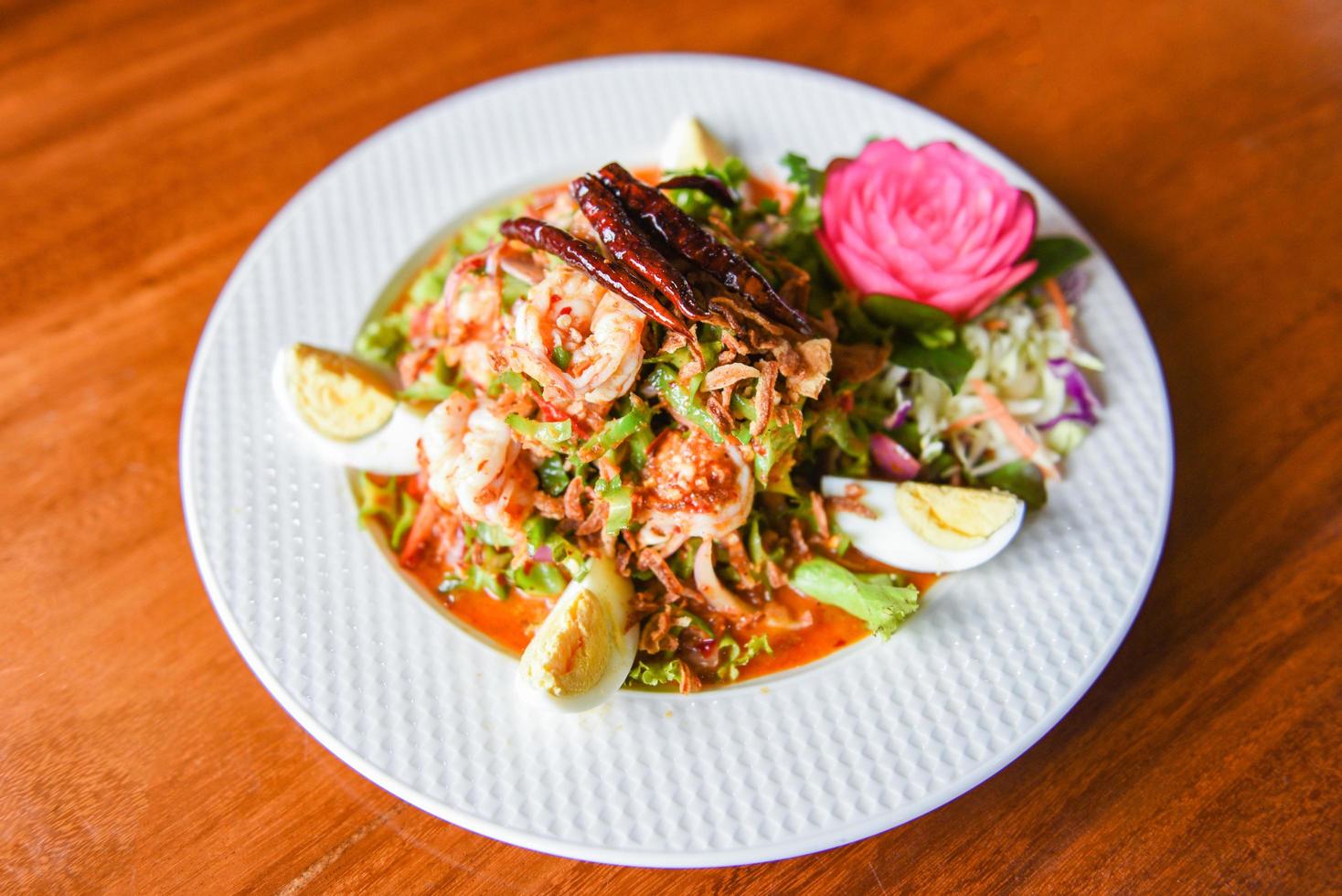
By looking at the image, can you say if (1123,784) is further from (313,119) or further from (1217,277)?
(313,119)

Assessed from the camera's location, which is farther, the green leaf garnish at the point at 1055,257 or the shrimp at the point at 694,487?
the green leaf garnish at the point at 1055,257

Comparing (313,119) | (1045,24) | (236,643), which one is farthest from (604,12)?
(236,643)

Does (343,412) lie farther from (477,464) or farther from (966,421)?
(966,421)

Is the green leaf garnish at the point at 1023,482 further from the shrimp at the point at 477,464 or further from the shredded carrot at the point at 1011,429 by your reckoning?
the shrimp at the point at 477,464

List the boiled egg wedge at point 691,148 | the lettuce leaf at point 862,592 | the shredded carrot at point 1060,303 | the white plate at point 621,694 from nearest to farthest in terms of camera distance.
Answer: the white plate at point 621,694
the lettuce leaf at point 862,592
the shredded carrot at point 1060,303
the boiled egg wedge at point 691,148

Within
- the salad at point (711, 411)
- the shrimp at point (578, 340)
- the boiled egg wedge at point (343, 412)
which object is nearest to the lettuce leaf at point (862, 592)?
the salad at point (711, 411)

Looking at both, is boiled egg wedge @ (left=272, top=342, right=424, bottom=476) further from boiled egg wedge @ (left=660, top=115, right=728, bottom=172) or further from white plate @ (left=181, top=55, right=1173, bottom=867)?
boiled egg wedge @ (left=660, top=115, right=728, bottom=172)
